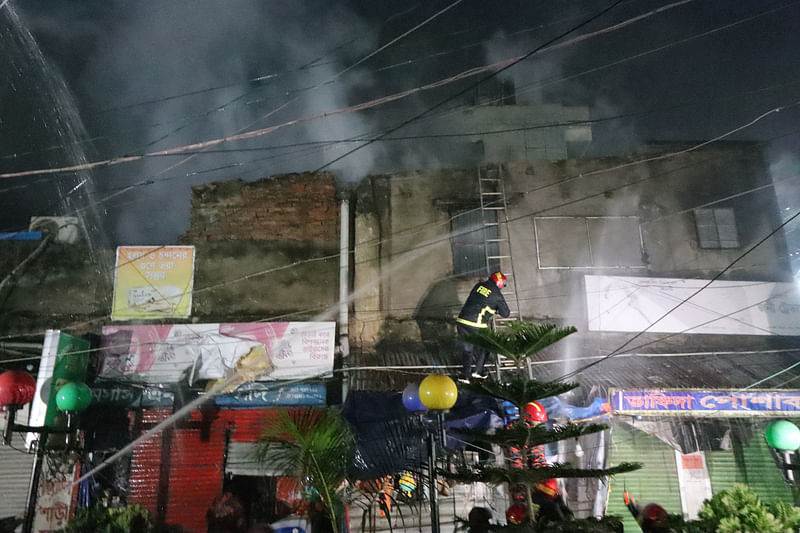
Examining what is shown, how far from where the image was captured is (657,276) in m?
13.6

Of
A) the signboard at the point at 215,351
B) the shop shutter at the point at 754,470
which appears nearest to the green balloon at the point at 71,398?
the signboard at the point at 215,351

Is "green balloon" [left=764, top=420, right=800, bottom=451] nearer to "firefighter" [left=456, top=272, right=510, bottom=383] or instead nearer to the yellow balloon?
"firefighter" [left=456, top=272, right=510, bottom=383]

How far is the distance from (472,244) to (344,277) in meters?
3.27

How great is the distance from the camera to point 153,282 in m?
13.2

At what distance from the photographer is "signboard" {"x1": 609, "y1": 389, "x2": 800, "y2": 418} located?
10.2 m

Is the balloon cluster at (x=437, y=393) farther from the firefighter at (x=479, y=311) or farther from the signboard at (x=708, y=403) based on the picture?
the signboard at (x=708, y=403)

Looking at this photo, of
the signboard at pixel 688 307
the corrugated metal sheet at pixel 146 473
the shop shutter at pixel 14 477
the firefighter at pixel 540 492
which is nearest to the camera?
the firefighter at pixel 540 492

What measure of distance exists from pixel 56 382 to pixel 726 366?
13.7 metres

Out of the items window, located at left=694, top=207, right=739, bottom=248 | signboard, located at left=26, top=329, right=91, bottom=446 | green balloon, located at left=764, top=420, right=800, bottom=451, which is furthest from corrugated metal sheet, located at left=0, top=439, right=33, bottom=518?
window, located at left=694, top=207, right=739, bottom=248

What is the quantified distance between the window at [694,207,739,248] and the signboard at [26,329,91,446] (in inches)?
581

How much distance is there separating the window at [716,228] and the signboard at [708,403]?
4.80 metres

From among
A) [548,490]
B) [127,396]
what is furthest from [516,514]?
[127,396]

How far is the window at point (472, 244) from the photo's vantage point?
1360cm

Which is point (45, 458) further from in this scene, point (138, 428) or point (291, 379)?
point (291, 379)
